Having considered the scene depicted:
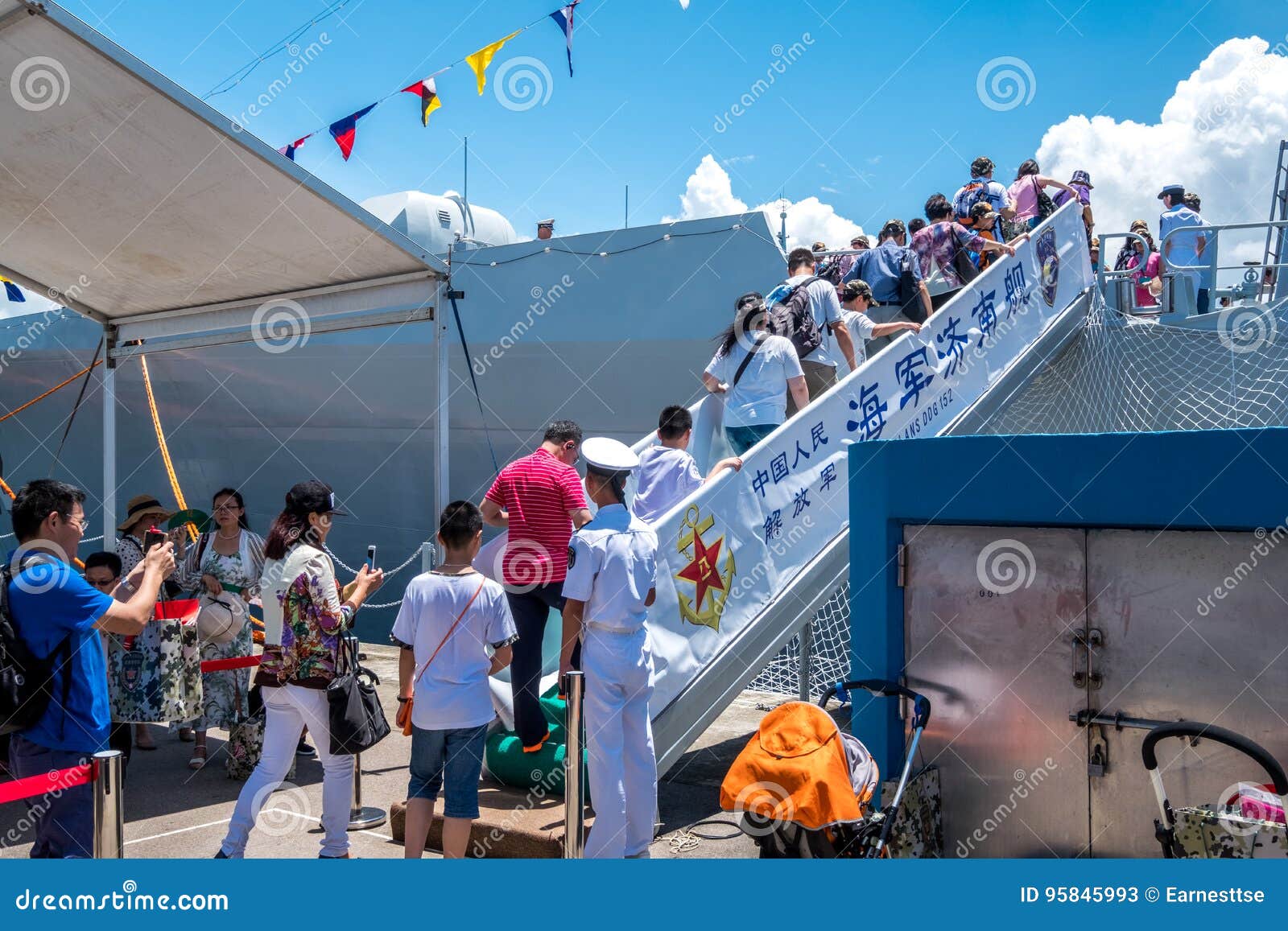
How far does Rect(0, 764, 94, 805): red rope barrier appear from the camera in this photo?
3070 millimetres

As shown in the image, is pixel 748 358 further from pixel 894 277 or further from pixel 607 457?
pixel 894 277

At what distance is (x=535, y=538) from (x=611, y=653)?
86 centimetres

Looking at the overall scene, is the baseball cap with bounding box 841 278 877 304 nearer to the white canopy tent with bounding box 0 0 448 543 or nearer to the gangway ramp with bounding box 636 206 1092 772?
the gangway ramp with bounding box 636 206 1092 772

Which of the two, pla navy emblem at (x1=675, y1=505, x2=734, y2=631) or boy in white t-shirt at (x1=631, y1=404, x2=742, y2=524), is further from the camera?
boy in white t-shirt at (x1=631, y1=404, x2=742, y2=524)

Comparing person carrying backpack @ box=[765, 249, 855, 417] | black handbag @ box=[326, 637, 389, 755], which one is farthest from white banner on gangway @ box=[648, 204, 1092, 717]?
black handbag @ box=[326, 637, 389, 755]

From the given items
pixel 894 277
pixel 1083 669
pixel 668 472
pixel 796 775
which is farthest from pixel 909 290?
pixel 796 775

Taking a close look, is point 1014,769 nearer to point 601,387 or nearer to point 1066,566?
point 1066,566

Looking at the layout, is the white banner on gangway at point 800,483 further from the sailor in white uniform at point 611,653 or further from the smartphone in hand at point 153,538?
the smartphone in hand at point 153,538

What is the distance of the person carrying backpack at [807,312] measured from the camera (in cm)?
640

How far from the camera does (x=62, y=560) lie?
3365 millimetres

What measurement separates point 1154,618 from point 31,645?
→ 3.98m

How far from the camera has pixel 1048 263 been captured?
8.16 meters

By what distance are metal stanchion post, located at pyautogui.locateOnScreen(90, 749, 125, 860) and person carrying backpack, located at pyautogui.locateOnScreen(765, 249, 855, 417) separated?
4.44 meters

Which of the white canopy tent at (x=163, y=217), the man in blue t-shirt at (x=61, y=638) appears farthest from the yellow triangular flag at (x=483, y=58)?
the man in blue t-shirt at (x=61, y=638)
